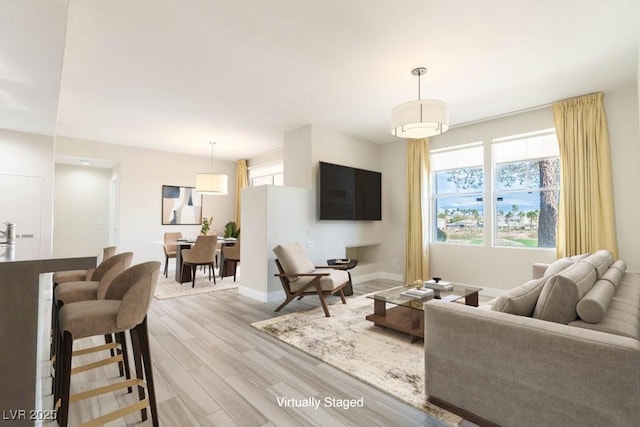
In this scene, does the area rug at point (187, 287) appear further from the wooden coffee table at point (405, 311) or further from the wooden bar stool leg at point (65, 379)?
the wooden bar stool leg at point (65, 379)

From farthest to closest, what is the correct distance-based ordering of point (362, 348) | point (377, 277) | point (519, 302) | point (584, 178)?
point (377, 277) → point (584, 178) → point (362, 348) → point (519, 302)

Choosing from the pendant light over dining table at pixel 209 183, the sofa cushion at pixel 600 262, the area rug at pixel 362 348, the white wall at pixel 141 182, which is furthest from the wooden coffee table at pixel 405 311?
the white wall at pixel 141 182

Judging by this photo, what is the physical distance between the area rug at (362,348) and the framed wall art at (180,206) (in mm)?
4907

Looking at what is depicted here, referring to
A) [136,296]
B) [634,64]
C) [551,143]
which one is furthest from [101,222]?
[634,64]

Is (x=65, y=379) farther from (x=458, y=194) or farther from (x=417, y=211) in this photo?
(x=458, y=194)

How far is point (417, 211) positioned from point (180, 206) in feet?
18.4

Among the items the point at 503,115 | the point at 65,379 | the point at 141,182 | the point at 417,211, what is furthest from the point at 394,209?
the point at 141,182

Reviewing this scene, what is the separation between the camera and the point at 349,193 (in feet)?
18.0

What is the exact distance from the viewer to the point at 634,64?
3.14 metres

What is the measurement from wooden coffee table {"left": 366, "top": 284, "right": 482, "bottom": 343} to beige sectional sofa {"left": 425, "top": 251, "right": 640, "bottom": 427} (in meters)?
1.09

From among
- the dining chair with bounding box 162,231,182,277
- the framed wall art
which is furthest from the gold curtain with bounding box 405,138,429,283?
the framed wall art

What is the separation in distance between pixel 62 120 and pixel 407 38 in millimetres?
5581

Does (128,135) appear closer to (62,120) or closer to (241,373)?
(62,120)

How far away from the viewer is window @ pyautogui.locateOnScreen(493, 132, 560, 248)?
4324 mm
